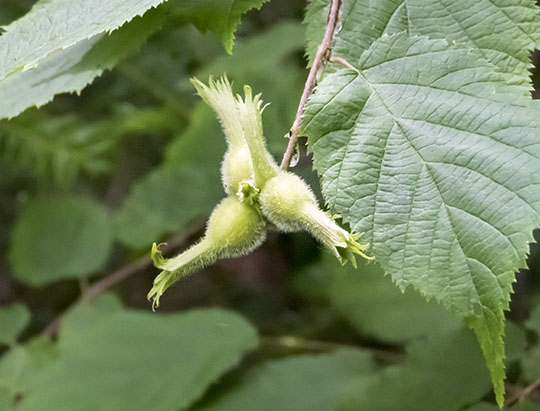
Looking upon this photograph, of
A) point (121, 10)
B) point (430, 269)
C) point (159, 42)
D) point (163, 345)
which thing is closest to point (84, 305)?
point (163, 345)

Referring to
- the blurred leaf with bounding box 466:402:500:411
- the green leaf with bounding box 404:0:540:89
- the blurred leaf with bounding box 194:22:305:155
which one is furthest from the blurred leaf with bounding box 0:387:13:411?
the green leaf with bounding box 404:0:540:89

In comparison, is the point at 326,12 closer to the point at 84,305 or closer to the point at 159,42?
the point at 84,305

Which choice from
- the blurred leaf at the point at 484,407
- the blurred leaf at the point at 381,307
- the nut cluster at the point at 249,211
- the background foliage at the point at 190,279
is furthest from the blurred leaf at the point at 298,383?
the nut cluster at the point at 249,211

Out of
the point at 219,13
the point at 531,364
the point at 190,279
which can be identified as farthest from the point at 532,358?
the point at 190,279

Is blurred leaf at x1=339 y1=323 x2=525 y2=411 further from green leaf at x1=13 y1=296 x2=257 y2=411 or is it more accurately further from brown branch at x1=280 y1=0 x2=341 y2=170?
brown branch at x1=280 y1=0 x2=341 y2=170

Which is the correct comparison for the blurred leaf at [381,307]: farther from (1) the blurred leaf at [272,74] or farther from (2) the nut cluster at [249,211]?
(2) the nut cluster at [249,211]
